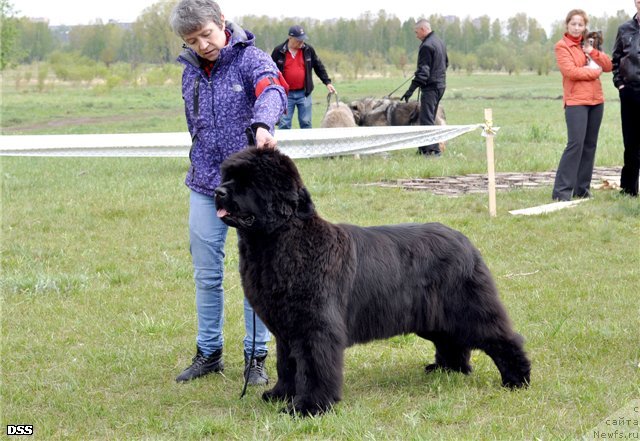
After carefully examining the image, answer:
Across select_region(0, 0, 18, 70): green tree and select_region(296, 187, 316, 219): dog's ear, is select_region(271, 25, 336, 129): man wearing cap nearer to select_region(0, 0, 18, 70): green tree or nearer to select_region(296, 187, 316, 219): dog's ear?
select_region(296, 187, 316, 219): dog's ear

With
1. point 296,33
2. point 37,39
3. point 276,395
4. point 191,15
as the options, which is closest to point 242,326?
point 276,395

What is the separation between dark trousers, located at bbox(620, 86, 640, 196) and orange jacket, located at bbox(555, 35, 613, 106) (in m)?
0.38

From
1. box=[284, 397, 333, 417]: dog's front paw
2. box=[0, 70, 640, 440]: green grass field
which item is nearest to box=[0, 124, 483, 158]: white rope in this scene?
box=[0, 70, 640, 440]: green grass field

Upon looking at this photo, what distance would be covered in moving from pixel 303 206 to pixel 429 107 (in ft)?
37.1

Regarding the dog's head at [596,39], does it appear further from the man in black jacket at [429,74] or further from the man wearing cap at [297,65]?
the man wearing cap at [297,65]

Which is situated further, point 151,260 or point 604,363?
point 151,260

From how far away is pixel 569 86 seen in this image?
417 inches

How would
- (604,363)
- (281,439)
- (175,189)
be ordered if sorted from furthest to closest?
1. (175,189)
2. (604,363)
3. (281,439)

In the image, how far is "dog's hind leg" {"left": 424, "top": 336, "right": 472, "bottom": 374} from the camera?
16.9 ft

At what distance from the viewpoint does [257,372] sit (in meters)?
5.24

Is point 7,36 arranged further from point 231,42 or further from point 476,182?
point 231,42

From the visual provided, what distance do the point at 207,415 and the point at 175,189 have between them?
7.99 meters

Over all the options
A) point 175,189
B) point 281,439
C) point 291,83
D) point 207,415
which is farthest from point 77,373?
point 291,83

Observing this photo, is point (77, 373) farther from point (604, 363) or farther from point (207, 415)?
point (604, 363)
